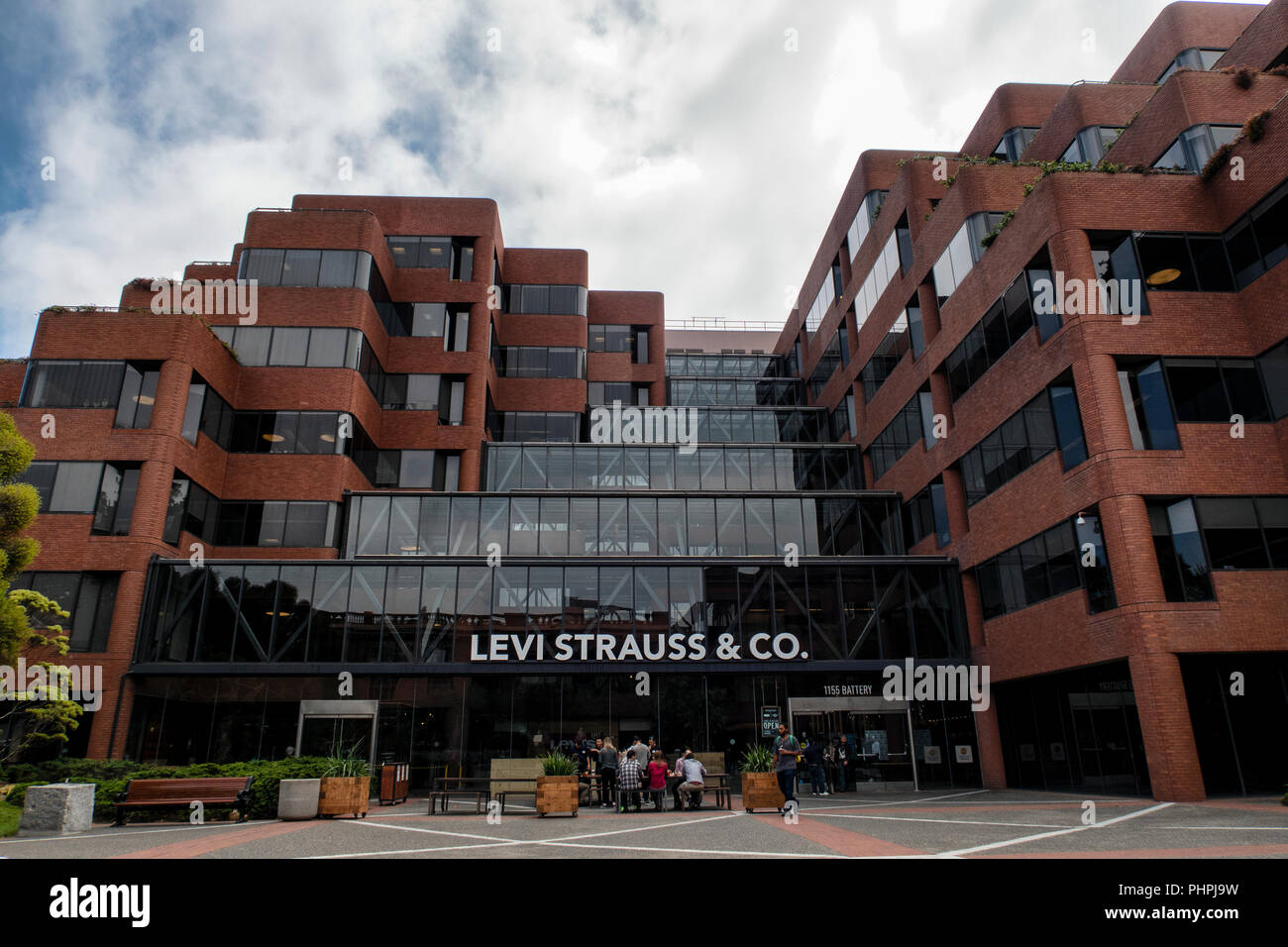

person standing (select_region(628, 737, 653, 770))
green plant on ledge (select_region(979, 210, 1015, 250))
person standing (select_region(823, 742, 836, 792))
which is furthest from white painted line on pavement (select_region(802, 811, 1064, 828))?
green plant on ledge (select_region(979, 210, 1015, 250))

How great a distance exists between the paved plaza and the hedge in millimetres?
881

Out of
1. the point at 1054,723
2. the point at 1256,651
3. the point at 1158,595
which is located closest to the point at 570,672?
the point at 1054,723

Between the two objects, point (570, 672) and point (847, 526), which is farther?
point (847, 526)

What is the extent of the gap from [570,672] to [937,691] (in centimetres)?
1251

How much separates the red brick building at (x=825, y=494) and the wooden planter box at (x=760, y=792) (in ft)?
26.4

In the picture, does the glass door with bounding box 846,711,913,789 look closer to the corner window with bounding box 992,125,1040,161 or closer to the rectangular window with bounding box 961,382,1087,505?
the rectangular window with bounding box 961,382,1087,505

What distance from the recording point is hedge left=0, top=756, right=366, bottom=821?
18.3 metres

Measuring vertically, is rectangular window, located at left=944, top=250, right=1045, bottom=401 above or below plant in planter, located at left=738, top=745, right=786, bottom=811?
above

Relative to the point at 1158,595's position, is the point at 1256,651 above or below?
below

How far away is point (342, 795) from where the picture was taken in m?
17.7

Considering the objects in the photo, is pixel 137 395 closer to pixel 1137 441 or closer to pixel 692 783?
pixel 692 783
